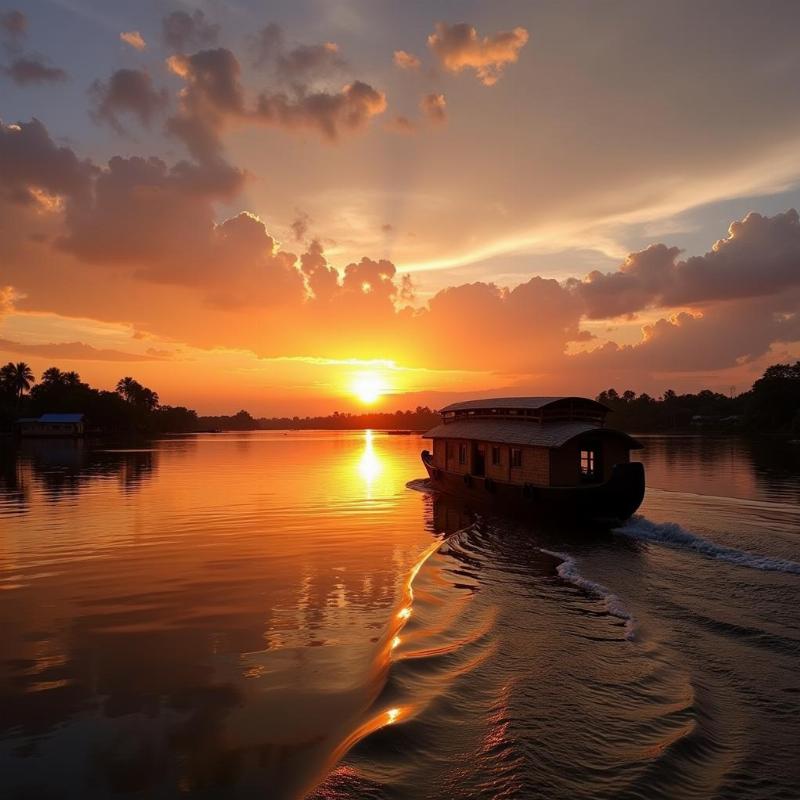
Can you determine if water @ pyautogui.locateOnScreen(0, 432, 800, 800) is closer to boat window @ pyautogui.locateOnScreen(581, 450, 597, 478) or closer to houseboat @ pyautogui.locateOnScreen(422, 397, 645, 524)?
houseboat @ pyautogui.locateOnScreen(422, 397, 645, 524)

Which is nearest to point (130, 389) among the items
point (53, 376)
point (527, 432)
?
point (53, 376)

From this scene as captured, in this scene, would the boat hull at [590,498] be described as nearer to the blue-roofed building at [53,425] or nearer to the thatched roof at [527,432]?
the thatched roof at [527,432]

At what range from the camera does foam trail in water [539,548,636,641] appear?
11564 mm

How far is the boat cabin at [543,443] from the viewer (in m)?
23.6

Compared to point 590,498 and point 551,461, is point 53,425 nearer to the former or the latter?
point 551,461

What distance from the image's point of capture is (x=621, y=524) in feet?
74.3

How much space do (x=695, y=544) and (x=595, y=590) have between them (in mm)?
7066

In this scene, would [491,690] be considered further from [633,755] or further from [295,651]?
[295,651]

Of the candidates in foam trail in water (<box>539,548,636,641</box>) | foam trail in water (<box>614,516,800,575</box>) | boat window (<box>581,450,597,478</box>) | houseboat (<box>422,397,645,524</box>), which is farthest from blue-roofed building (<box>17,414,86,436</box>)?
foam trail in water (<box>539,548,636,641</box>)

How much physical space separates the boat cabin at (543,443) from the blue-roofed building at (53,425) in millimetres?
109116

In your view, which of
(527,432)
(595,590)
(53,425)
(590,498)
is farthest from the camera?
(53,425)

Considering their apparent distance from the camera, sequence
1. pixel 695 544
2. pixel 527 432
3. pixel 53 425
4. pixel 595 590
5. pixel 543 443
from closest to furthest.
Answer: pixel 595 590
pixel 695 544
pixel 543 443
pixel 527 432
pixel 53 425

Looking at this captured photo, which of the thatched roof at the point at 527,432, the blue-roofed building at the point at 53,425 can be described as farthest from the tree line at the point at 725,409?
the blue-roofed building at the point at 53,425

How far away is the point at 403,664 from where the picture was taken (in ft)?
30.5
